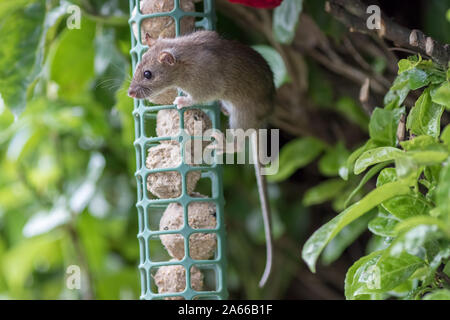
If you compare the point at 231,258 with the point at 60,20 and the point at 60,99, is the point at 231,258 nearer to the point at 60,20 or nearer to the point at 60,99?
the point at 60,99

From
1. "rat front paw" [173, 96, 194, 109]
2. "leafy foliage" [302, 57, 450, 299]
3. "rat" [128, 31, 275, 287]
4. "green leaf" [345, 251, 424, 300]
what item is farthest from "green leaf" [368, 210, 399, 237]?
"rat front paw" [173, 96, 194, 109]

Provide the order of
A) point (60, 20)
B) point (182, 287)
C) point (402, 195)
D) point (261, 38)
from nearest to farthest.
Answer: point (402, 195) → point (182, 287) → point (60, 20) → point (261, 38)

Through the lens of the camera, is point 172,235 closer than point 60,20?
Yes

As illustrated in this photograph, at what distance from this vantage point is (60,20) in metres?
3.40

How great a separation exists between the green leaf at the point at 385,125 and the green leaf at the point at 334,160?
1153 mm

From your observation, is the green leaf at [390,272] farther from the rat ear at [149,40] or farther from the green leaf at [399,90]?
the rat ear at [149,40]

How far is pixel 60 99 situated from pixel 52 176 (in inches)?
28.7

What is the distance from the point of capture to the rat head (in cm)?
302

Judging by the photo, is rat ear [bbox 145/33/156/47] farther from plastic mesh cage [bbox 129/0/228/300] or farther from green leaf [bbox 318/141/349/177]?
green leaf [bbox 318/141/349/177]

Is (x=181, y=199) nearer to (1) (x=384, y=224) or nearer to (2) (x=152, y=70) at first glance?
(2) (x=152, y=70)

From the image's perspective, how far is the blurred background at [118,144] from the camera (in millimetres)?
3416

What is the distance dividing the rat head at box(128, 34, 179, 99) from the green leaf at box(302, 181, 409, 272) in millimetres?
1201

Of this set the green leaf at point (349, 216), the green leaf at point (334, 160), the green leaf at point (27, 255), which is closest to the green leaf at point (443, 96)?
the green leaf at point (349, 216)
